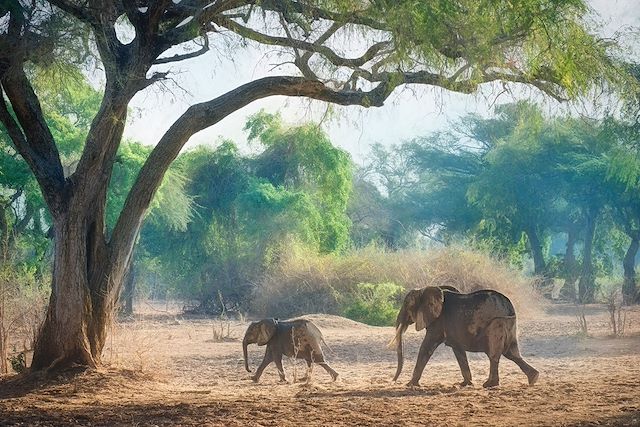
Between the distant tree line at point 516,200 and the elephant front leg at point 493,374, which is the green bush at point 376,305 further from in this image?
the elephant front leg at point 493,374

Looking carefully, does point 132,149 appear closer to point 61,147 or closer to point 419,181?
point 61,147

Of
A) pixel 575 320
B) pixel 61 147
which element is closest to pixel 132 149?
pixel 61 147

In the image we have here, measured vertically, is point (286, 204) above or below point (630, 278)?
above

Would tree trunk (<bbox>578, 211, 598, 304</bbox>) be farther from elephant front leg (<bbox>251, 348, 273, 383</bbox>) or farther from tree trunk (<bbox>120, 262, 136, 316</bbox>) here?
elephant front leg (<bbox>251, 348, 273, 383</bbox>)

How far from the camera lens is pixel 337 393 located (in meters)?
10.2

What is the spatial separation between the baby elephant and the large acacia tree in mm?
1893

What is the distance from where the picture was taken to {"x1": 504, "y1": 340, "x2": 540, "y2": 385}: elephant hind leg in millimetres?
10484

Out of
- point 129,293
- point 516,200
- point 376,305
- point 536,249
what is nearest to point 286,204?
point 129,293

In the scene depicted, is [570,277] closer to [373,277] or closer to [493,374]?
[373,277]

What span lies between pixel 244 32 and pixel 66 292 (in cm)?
384

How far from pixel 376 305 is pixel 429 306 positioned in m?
14.3

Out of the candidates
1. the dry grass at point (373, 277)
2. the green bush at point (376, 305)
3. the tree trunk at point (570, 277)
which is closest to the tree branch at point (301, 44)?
the green bush at point (376, 305)

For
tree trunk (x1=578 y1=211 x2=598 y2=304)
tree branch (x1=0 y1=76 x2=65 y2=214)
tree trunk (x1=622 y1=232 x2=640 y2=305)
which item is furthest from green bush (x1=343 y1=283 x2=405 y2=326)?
tree branch (x1=0 y1=76 x2=65 y2=214)

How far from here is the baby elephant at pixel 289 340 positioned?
453 inches
